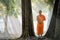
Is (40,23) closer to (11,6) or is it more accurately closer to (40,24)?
(40,24)

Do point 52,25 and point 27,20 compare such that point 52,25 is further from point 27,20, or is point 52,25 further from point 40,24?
point 27,20

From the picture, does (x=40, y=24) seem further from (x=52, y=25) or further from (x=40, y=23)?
(x=52, y=25)

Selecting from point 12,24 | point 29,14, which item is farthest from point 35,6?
point 12,24

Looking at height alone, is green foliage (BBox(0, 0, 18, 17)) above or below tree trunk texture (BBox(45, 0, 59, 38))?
above

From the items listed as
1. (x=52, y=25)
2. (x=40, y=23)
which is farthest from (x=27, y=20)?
(x=52, y=25)

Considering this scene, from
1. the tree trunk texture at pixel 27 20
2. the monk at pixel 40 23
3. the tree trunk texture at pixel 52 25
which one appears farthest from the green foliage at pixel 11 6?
the tree trunk texture at pixel 52 25

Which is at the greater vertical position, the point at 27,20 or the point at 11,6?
the point at 11,6

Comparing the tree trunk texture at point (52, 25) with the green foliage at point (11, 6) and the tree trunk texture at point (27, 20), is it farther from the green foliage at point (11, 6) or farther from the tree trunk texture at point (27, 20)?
the green foliage at point (11, 6)

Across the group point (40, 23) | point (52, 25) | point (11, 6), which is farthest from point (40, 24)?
point (11, 6)

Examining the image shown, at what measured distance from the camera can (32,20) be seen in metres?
2.42

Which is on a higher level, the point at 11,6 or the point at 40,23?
the point at 11,6

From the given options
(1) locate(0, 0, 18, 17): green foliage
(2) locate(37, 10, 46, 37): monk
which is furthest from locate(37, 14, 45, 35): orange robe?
(1) locate(0, 0, 18, 17): green foliage

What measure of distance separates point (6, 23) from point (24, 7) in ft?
0.83

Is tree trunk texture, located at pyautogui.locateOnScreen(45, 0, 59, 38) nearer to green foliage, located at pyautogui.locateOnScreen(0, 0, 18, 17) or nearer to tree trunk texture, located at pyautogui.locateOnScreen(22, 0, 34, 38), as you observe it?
tree trunk texture, located at pyautogui.locateOnScreen(22, 0, 34, 38)
